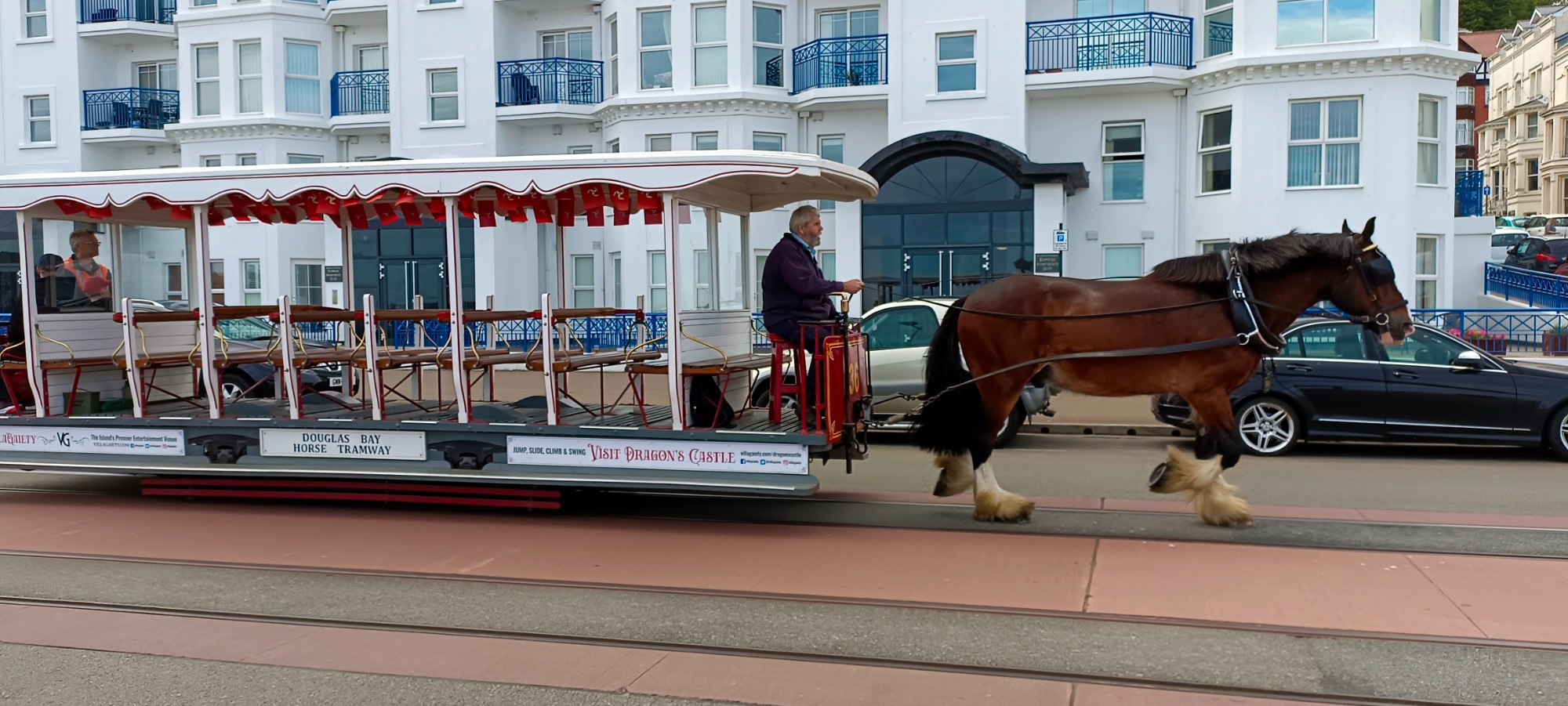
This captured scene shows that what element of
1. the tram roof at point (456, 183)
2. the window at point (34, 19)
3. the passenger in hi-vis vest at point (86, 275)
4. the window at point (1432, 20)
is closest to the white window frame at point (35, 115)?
the window at point (34, 19)

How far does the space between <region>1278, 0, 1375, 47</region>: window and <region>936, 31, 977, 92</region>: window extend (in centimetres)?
610

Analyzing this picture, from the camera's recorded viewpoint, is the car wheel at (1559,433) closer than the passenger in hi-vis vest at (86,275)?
No

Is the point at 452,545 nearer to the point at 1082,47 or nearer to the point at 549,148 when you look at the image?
the point at 1082,47

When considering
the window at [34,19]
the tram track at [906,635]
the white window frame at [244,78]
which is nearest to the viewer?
the tram track at [906,635]

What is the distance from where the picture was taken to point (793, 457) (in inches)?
319

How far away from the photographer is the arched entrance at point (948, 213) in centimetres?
2397

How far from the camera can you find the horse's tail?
8461mm

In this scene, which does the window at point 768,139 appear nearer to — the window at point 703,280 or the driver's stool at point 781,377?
the window at point 703,280

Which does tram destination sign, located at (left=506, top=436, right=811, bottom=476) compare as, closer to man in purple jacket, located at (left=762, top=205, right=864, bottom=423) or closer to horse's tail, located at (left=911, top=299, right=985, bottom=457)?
man in purple jacket, located at (left=762, top=205, right=864, bottom=423)

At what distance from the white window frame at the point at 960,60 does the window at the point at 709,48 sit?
519 centimetres

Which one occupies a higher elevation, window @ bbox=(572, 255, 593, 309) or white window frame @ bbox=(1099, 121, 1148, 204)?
white window frame @ bbox=(1099, 121, 1148, 204)

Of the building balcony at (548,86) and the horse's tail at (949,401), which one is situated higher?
the building balcony at (548,86)

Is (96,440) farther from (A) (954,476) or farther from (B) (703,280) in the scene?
(A) (954,476)

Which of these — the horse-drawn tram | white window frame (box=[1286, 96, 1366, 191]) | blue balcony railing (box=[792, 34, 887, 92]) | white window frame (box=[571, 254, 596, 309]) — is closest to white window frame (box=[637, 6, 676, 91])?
blue balcony railing (box=[792, 34, 887, 92])
